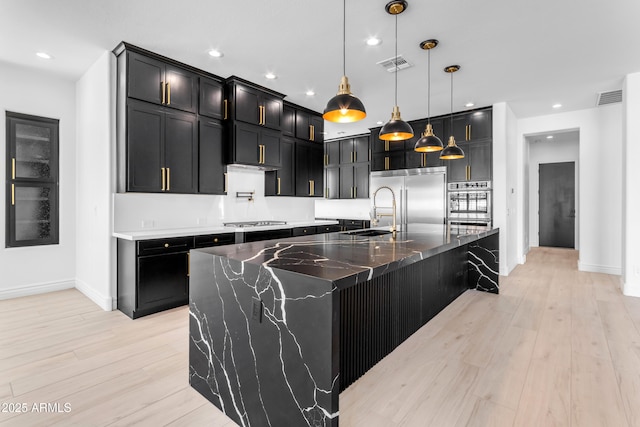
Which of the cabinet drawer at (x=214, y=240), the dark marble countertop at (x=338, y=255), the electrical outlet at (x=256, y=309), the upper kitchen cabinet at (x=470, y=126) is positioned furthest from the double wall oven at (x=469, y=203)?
the electrical outlet at (x=256, y=309)

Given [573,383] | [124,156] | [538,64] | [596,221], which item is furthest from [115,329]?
[596,221]

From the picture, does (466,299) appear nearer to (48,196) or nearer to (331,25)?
(331,25)

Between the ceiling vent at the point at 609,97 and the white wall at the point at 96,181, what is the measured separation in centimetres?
671

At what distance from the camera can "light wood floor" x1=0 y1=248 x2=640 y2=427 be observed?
187cm

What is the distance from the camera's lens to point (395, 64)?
3.83 meters

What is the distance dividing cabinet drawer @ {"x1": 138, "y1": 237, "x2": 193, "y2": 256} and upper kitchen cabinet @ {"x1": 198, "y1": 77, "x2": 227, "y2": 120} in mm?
1648

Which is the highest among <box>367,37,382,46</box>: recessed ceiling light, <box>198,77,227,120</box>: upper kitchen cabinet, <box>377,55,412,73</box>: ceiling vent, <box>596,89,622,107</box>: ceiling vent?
<box>596,89,622,107</box>: ceiling vent

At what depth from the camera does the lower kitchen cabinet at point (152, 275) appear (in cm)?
332

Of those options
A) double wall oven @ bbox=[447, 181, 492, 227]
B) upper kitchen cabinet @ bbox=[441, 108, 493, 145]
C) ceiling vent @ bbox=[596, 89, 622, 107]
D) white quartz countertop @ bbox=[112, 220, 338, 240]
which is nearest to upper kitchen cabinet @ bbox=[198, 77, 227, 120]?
white quartz countertop @ bbox=[112, 220, 338, 240]

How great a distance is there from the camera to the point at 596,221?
18.5 ft

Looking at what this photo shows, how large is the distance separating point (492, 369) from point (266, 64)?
3.82m

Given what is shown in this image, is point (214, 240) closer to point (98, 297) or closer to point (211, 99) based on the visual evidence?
point (98, 297)

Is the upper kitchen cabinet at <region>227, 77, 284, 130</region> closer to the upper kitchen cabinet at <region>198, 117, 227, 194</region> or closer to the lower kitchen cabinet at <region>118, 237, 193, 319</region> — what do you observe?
the upper kitchen cabinet at <region>198, 117, 227, 194</region>

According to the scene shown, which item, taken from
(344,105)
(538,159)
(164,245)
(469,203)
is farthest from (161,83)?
(538,159)
